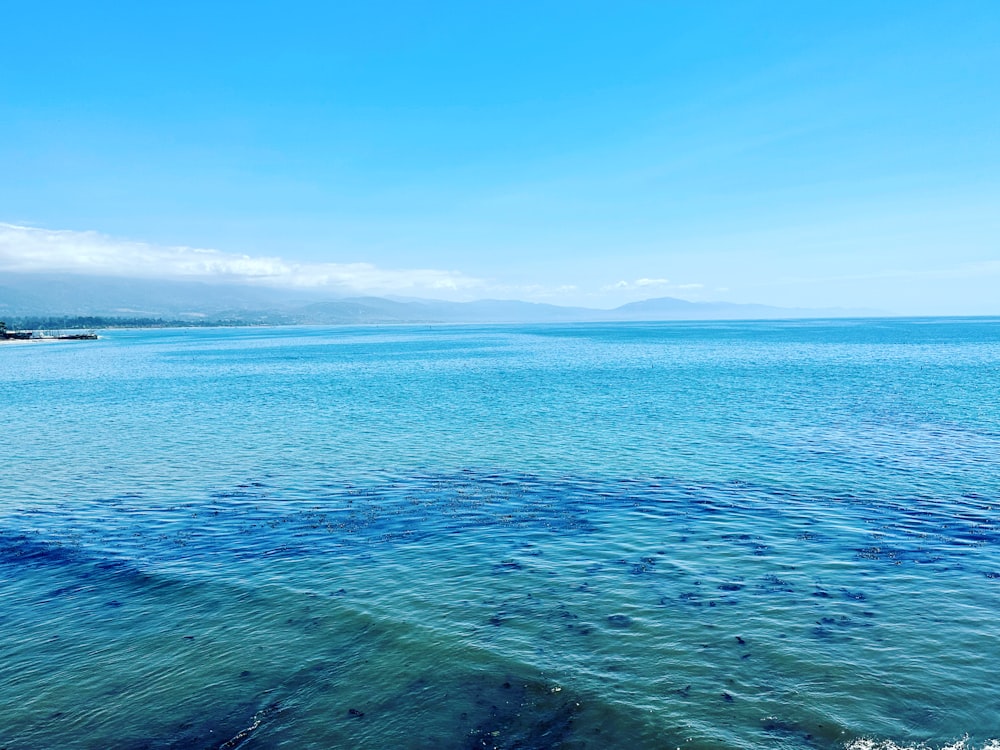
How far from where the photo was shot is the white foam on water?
1508 centimetres

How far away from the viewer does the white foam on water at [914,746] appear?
49.5ft

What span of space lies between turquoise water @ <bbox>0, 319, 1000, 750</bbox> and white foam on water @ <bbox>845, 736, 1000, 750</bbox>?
5.1 inches

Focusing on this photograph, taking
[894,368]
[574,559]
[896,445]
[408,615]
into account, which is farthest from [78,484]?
[894,368]

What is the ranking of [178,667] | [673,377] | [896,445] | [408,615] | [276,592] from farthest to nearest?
[673,377] → [896,445] → [276,592] → [408,615] → [178,667]

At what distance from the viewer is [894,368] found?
11750 cm

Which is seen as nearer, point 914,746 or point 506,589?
point 914,746

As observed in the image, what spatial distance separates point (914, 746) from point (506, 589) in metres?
13.7

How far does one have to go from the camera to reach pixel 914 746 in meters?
15.2

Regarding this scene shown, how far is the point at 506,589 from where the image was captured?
2462 cm

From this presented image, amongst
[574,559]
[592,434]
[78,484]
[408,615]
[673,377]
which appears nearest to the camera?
[408,615]

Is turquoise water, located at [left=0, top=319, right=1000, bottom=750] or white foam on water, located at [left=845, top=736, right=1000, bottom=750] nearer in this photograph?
white foam on water, located at [left=845, top=736, right=1000, bottom=750]

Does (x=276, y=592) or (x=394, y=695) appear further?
(x=276, y=592)

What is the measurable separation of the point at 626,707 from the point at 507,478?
24.9 meters

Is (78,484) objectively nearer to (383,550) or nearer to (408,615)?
(383,550)
